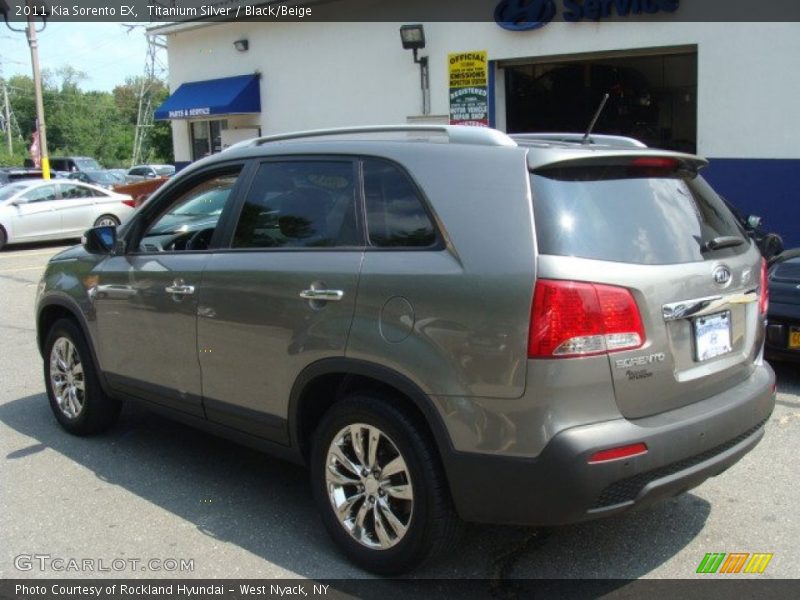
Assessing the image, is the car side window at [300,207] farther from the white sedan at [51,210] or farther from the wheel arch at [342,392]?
the white sedan at [51,210]

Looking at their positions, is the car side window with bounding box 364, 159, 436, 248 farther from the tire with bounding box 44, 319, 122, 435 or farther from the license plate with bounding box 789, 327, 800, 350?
the license plate with bounding box 789, 327, 800, 350

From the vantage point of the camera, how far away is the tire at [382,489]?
3.16 metres

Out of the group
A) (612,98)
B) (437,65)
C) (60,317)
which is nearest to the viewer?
(60,317)

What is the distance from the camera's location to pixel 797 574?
132 inches

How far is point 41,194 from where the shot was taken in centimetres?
1736

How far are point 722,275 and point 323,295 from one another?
1.66 m

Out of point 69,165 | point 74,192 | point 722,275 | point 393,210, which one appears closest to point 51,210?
point 74,192

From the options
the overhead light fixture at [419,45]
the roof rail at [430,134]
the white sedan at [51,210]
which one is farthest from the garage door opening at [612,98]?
the roof rail at [430,134]

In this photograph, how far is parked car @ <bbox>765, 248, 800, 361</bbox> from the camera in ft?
18.5

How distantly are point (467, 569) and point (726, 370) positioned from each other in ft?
4.50

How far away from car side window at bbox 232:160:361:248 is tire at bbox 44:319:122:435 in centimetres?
167

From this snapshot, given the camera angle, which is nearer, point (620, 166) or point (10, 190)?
point (620, 166)
